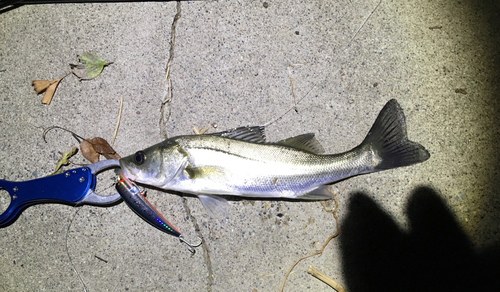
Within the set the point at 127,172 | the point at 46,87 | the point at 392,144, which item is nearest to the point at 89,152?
the point at 127,172

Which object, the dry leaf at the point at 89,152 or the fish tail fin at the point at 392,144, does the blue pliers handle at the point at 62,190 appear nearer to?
the dry leaf at the point at 89,152

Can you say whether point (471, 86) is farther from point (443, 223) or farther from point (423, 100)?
point (443, 223)

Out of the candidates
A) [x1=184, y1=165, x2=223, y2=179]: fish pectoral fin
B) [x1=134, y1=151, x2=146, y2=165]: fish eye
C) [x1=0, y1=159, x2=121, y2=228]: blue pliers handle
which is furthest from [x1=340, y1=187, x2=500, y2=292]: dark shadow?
[x1=0, y1=159, x2=121, y2=228]: blue pliers handle

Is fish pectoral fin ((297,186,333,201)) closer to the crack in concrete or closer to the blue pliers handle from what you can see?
the crack in concrete

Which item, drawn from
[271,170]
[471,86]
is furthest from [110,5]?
→ [471,86]

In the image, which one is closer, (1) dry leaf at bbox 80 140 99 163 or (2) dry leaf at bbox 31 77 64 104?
(1) dry leaf at bbox 80 140 99 163

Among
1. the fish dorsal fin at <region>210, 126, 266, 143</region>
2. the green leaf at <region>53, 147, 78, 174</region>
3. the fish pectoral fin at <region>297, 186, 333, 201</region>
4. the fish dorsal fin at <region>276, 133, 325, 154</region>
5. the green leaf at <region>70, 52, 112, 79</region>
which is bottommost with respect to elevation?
the fish pectoral fin at <region>297, 186, 333, 201</region>

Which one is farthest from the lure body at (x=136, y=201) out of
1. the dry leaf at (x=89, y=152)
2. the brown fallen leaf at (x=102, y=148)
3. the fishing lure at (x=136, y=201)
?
the dry leaf at (x=89, y=152)
